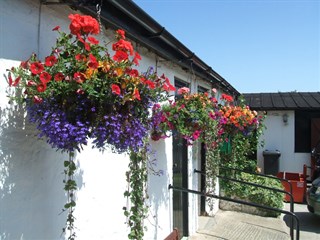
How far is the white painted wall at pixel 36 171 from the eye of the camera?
2.23 metres

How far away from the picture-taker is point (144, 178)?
3.88 metres

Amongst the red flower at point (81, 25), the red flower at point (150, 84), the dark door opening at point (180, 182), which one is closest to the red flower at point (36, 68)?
the red flower at point (81, 25)

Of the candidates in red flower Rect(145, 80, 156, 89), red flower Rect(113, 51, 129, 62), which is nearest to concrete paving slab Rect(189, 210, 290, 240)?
red flower Rect(145, 80, 156, 89)

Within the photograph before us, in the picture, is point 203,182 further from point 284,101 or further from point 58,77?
point 284,101

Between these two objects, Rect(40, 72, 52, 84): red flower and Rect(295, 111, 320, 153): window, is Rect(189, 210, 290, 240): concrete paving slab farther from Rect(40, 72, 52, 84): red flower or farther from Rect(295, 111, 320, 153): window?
Rect(295, 111, 320, 153): window

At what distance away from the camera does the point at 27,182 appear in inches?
94.9

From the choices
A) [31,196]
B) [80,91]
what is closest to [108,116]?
[80,91]

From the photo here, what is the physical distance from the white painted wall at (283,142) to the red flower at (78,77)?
11.8 meters

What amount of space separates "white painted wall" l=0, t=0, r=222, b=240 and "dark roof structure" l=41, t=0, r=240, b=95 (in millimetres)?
240

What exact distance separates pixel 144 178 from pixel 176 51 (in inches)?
75.2

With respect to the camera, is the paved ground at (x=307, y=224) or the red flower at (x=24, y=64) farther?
the paved ground at (x=307, y=224)

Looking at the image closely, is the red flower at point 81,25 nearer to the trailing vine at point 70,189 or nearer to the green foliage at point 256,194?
the trailing vine at point 70,189

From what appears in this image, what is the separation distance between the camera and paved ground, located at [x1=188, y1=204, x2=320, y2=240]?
6598 mm

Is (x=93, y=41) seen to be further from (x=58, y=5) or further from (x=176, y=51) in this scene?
(x=176, y=51)
